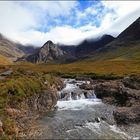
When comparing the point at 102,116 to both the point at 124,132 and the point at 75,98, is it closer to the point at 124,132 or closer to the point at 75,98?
the point at 124,132

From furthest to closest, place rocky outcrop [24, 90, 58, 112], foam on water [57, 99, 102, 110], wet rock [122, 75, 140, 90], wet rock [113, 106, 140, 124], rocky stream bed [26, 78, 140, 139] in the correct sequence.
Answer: wet rock [122, 75, 140, 90] → foam on water [57, 99, 102, 110] → rocky outcrop [24, 90, 58, 112] → wet rock [113, 106, 140, 124] → rocky stream bed [26, 78, 140, 139]

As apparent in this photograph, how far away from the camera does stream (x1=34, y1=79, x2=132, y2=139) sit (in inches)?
1708

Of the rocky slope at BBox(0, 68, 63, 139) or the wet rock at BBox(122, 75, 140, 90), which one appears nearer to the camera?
the rocky slope at BBox(0, 68, 63, 139)

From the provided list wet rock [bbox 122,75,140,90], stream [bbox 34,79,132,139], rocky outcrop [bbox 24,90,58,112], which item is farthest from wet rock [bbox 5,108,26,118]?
wet rock [bbox 122,75,140,90]

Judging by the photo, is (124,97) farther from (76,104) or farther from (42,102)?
(42,102)

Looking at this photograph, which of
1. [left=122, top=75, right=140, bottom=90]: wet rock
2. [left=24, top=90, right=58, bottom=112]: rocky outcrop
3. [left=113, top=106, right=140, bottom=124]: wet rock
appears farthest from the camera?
[left=122, top=75, right=140, bottom=90]: wet rock

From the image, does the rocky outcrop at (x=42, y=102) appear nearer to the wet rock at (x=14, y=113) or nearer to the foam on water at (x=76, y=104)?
the foam on water at (x=76, y=104)

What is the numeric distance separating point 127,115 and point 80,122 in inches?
387

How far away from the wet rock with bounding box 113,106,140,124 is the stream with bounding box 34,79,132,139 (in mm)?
1339

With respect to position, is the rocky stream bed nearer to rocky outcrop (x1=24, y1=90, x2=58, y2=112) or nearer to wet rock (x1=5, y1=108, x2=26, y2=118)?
rocky outcrop (x1=24, y1=90, x2=58, y2=112)

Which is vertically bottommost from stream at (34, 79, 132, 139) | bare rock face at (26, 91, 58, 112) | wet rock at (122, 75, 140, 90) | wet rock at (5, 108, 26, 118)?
stream at (34, 79, 132, 139)

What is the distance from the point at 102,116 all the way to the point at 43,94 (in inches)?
610

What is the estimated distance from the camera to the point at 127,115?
53.2 meters

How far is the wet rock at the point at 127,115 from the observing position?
168ft
